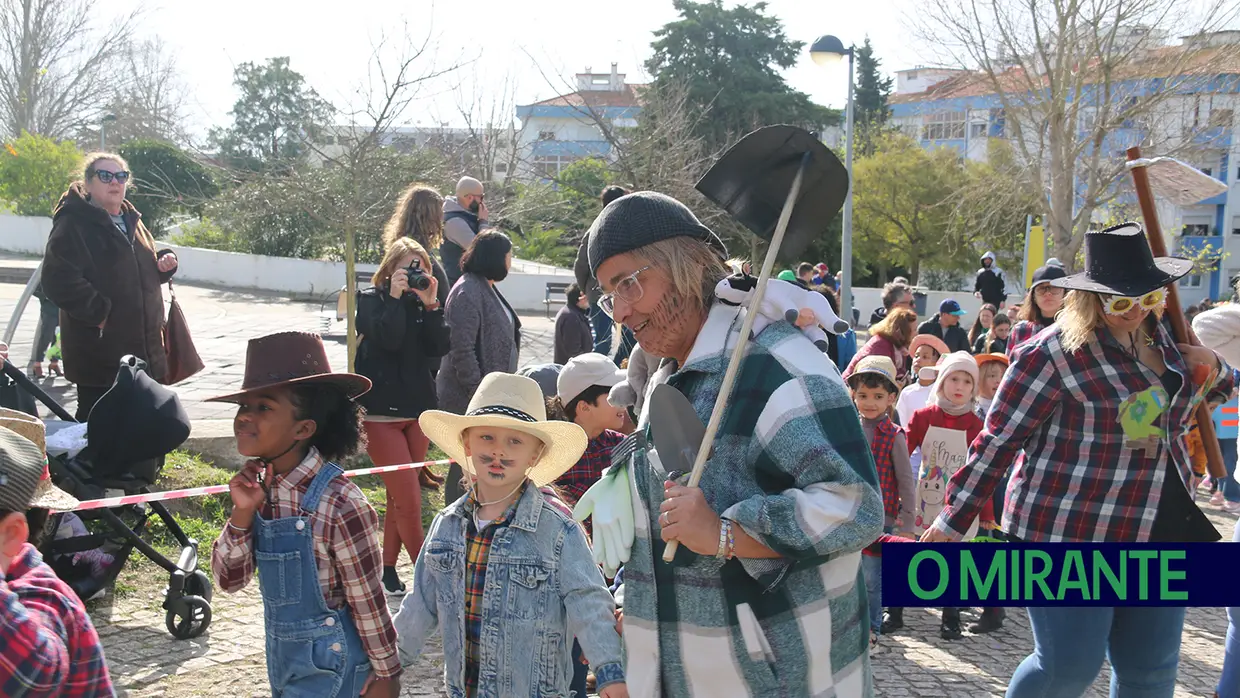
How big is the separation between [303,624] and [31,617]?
3.37 feet

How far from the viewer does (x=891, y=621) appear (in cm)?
571

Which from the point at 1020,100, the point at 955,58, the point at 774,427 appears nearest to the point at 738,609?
the point at 774,427

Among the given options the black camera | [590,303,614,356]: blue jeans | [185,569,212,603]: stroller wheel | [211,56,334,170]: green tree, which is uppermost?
[211,56,334,170]: green tree

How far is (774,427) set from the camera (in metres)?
2.01

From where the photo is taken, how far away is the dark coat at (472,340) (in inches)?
231

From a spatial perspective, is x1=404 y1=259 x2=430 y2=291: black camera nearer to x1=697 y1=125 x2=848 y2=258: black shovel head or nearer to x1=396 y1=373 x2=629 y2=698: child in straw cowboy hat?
x1=396 y1=373 x2=629 y2=698: child in straw cowboy hat

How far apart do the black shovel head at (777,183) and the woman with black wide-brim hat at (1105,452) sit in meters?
1.58

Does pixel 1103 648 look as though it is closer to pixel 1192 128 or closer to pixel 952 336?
pixel 952 336

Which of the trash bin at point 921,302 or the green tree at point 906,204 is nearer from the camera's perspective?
the trash bin at point 921,302

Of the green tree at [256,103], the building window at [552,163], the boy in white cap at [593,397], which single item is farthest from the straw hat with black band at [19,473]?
the green tree at [256,103]

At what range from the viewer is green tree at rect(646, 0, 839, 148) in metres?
35.9

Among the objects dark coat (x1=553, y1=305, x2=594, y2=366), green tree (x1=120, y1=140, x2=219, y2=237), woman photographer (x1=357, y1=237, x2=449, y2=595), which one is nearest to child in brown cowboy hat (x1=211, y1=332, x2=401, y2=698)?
woman photographer (x1=357, y1=237, x2=449, y2=595)

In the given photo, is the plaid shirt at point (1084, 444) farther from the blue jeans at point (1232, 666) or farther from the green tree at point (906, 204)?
the green tree at point (906, 204)

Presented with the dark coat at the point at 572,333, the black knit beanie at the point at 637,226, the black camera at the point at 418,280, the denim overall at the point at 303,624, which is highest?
A: the black knit beanie at the point at 637,226
